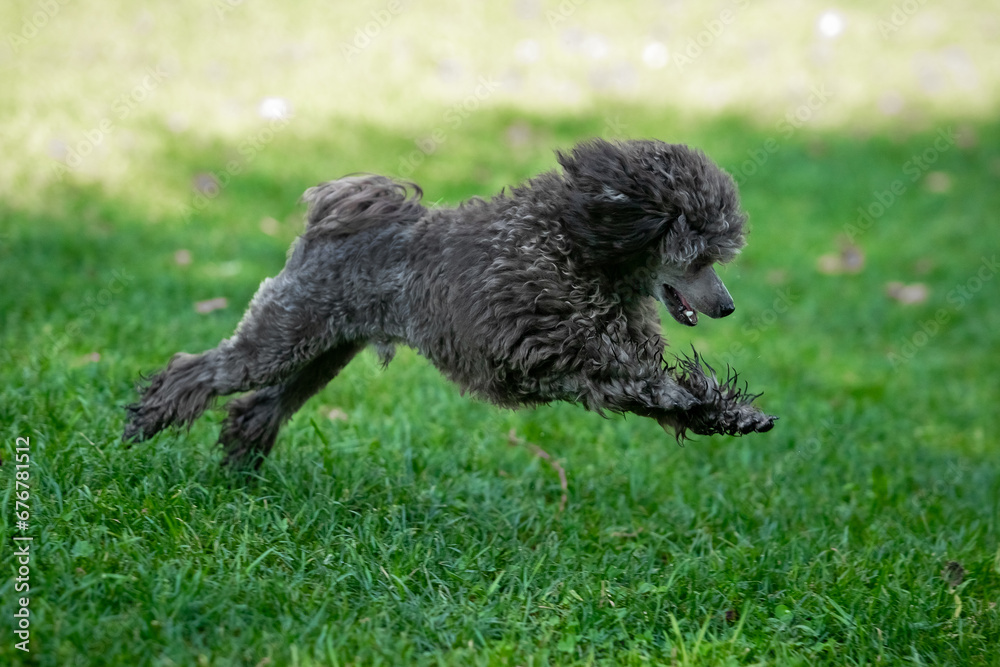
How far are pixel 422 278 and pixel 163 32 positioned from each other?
8.02 meters

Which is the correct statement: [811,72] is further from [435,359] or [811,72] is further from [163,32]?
[435,359]

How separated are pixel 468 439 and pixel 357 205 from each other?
1549 mm

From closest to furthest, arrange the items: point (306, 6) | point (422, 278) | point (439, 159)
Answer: point (422, 278)
point (439, 159)
point (306, 6)

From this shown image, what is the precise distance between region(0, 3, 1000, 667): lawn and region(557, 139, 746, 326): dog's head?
116 centimetres

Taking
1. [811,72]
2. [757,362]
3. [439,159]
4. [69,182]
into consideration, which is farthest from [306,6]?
[757,362]

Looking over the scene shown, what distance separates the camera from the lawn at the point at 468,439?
3299 millimetres

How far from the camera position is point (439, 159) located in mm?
9133

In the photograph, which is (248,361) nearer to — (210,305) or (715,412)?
(715,412)

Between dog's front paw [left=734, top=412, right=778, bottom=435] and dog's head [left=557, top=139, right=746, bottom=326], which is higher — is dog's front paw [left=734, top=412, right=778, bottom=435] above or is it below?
below

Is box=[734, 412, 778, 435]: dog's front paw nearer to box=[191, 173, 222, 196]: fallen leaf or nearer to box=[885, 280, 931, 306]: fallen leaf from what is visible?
box=[885, 280, 931, 306]: fallen leaf

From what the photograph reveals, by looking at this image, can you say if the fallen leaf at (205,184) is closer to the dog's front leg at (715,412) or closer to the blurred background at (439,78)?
the blurred background at (439,78)

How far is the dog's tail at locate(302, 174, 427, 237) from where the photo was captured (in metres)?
4.12

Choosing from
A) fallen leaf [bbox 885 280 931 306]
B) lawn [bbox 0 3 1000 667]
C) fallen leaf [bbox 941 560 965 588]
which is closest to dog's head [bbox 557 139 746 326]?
lawn [bbox 0 3 1000 667]

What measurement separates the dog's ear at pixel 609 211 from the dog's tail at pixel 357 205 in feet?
2.77
